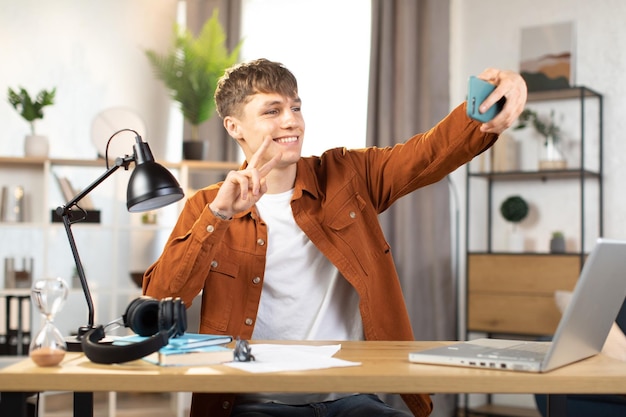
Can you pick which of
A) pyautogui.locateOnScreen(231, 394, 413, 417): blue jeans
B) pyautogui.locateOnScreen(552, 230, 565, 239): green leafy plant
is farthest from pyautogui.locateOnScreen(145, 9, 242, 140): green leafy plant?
pyautogui.locateOnScreen(231, 394, 413, 417): blue jeans

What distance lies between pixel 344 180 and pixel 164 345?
3.27 ft

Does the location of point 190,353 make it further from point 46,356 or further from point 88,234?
point 88,234

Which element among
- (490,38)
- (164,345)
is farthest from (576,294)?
(490,38)

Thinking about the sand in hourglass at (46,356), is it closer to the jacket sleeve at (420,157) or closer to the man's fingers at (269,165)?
the man's fingers at (269,165)

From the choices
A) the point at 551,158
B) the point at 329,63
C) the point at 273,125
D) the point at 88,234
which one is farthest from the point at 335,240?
the point at 88,234

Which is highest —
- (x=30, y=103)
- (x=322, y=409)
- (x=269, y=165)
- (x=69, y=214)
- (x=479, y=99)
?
(x=30, y=103)

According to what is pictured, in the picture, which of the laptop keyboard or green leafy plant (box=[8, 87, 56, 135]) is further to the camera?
green leafy plant (box=[8, 87, 56, 135])

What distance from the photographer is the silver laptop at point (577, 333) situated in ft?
4.31

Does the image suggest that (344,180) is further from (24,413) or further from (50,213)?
(50,213)

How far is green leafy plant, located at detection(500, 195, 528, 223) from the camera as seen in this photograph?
4.67 m

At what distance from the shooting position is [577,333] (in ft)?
4.59

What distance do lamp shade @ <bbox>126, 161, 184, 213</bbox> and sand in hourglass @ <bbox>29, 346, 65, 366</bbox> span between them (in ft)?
1.39

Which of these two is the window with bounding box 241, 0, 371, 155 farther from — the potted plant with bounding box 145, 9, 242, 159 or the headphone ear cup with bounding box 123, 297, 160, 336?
the headphone ear cup with bounding box 123, 297, 160, 336

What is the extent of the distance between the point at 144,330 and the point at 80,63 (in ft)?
14.2
